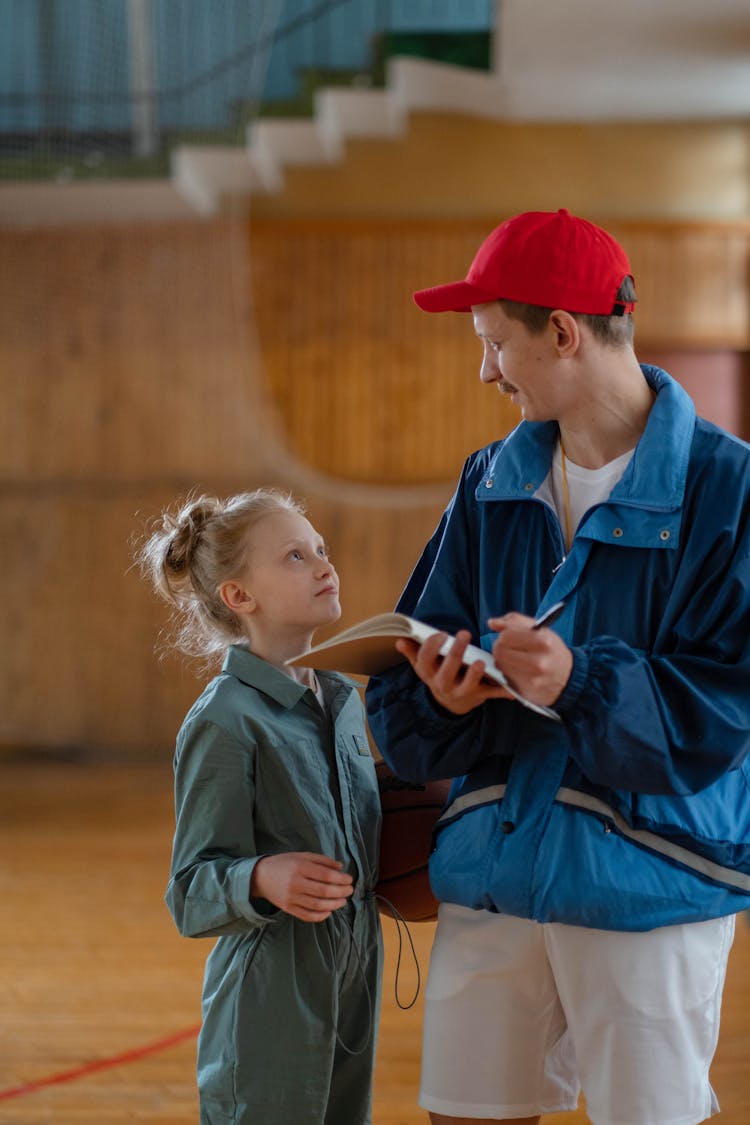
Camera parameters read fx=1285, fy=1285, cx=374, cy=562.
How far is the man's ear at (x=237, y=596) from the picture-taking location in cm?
217

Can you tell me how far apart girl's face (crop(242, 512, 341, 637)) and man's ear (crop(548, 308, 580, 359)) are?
61cm

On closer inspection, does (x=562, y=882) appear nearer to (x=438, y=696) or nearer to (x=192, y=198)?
(x=438, y=696)

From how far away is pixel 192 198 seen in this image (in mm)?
8062

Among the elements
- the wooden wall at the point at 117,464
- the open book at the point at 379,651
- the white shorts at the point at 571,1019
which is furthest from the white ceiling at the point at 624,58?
the white shorts at the point at 571,1019

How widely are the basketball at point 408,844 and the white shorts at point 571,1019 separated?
241 millimetres

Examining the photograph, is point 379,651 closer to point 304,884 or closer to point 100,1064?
point 304,884

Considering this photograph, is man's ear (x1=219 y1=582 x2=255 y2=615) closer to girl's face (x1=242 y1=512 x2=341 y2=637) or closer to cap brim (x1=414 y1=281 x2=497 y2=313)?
girl's face (x1=242 y1=512 x2=341 y2=637)

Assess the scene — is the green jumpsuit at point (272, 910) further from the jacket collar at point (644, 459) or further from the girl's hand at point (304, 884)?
the jacket collar at point (644, 459)

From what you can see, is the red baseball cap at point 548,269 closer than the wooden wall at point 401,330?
Yes

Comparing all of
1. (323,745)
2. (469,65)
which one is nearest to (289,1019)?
(323,745)

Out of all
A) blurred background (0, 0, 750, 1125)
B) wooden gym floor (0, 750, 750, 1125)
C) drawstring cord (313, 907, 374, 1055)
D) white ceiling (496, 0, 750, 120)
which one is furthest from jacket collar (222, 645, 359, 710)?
blurred background (0, 0, 750, 1125)

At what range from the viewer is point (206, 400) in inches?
337

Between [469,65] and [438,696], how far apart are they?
7214 millimetres

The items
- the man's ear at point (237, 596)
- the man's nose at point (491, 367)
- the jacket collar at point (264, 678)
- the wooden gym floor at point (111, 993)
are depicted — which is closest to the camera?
the man's nose at point (491, 367)
